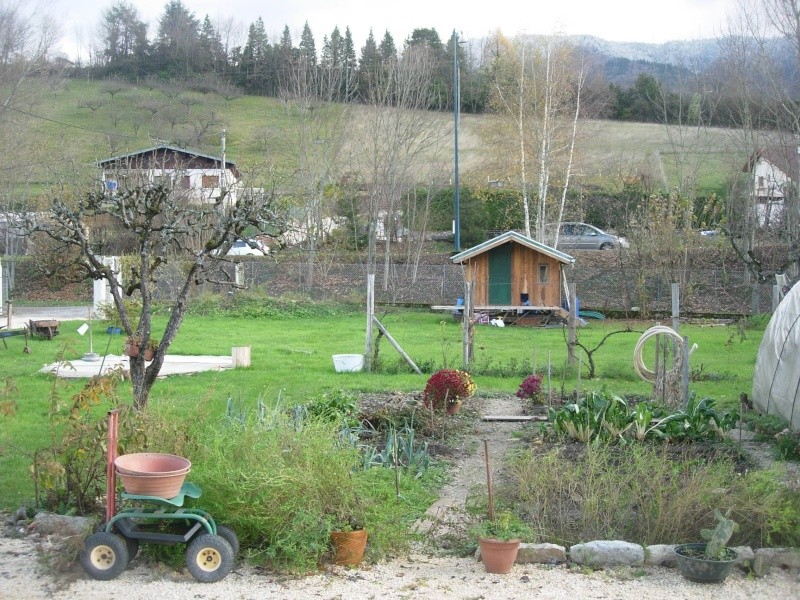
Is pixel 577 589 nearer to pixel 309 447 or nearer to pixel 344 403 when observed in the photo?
pixel 309 447

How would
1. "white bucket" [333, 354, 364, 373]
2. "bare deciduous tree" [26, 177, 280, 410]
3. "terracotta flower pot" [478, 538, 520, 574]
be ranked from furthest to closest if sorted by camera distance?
"white bucket" [333, 354, 364, 373] → "bare deciduous tree" [26, 177, 280, 410] → "terracotta flower pot" [478, 538, 520, 574]

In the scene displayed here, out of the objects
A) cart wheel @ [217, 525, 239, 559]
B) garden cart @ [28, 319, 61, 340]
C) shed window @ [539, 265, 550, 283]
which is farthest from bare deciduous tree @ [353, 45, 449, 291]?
cart wheel @ [217, 525, 239, 559]

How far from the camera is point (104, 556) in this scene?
5.68 m

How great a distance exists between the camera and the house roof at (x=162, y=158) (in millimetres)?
25109

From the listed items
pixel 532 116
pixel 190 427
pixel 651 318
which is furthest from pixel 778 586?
pixel 532 116

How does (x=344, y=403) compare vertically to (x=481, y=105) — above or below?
below

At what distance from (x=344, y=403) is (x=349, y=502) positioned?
3.69 metres

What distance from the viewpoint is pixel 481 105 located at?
5459 centimetres

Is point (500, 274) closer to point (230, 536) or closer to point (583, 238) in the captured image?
point (583, 238)

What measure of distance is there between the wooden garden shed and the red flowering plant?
13.9 m

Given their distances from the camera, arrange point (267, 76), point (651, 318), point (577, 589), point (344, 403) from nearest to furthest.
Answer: point (577, 589) < point (344, 403) < point (651, 318) < point (267, 76)

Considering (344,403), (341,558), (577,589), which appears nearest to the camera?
(577,589)

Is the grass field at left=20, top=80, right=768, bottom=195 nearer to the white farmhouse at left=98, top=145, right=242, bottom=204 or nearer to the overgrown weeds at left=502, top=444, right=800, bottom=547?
the white farmhouse at left=98, top=145, right=242, bottom=204

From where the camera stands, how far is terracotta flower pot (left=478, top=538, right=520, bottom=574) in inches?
228
